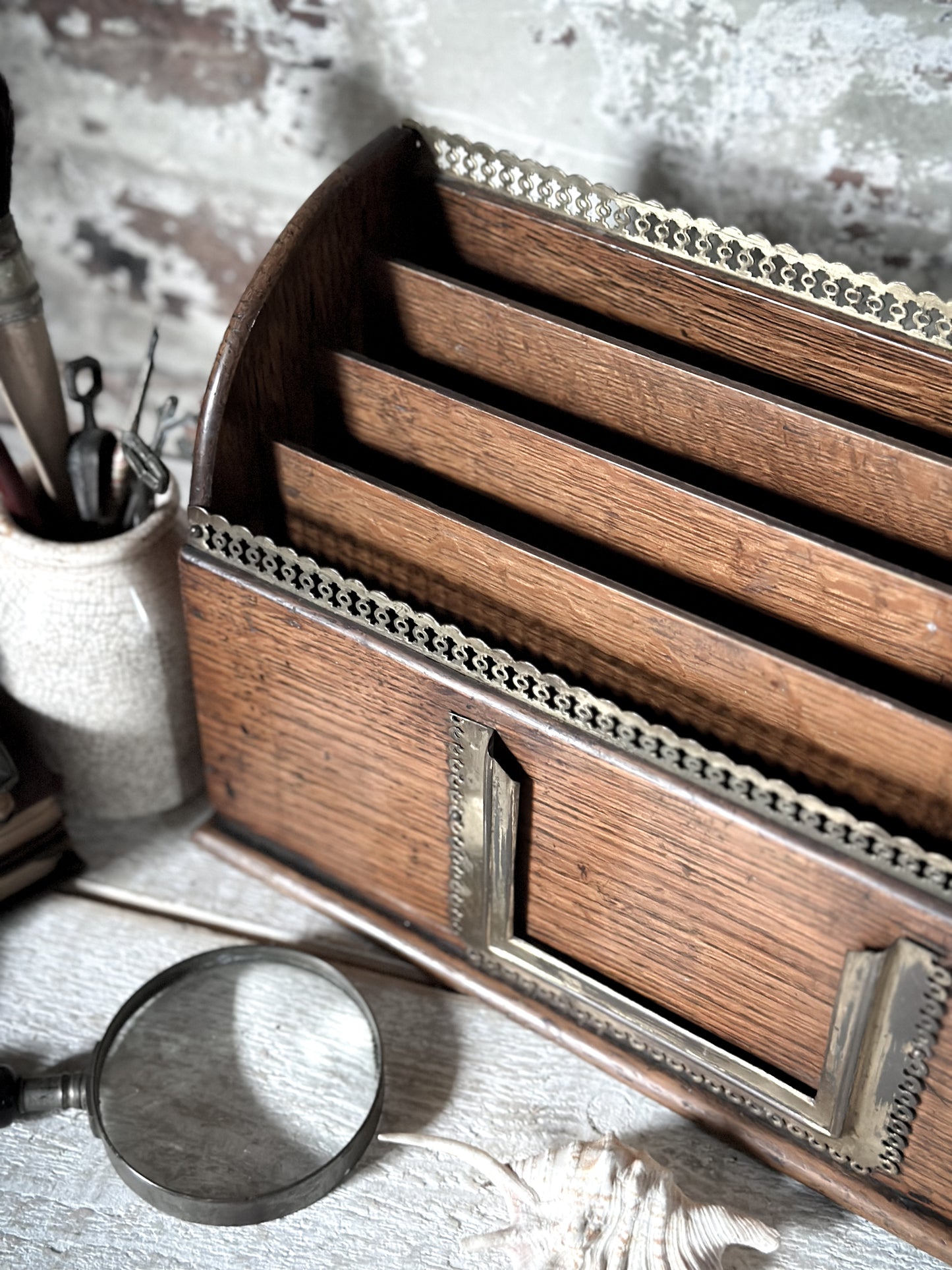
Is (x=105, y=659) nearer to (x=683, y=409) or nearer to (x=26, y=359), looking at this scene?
(x=26, y=359)

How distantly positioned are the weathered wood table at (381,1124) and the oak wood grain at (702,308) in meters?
0.45

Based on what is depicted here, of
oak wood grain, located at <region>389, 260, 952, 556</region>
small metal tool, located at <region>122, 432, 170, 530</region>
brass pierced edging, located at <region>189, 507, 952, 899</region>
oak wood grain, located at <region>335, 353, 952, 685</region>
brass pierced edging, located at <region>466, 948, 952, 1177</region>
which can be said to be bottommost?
brass pierced edging, located at <region>466, 948, 952, 1177</region>

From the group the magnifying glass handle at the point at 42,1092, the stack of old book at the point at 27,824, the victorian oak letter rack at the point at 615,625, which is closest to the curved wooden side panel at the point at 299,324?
the victorian oak letter rack at the point at 615,625

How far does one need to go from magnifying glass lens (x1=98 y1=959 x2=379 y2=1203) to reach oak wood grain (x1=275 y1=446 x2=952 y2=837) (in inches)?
11.0

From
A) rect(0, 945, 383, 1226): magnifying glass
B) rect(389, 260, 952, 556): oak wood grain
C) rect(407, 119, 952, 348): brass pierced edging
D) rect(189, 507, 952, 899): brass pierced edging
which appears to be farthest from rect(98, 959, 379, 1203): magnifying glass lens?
rect(407, 119, 952, 348): brass pierced edging

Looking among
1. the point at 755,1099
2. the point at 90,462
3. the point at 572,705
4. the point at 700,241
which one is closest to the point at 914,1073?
the point at 755,1099

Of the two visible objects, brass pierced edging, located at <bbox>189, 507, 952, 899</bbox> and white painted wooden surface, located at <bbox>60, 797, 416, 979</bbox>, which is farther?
white painted wooden surface, located at <bbox>60, 797, 416, 979</bbox>

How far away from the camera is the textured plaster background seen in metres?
0.88

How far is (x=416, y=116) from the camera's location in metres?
1.05

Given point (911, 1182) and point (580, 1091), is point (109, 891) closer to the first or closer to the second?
point (580, 1091)

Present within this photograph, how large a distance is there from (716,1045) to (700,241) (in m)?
0.48

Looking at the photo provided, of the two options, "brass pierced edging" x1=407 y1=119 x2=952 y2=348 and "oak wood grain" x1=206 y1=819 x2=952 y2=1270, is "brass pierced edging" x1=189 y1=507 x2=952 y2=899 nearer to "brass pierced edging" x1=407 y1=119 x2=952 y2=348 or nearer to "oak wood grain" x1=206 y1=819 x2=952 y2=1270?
"oak wood grain" x1=206 y1=819 x2=952 y2=1270

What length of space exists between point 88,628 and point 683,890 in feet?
1.38

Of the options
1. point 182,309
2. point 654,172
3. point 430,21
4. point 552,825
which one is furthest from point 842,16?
point 182,309
